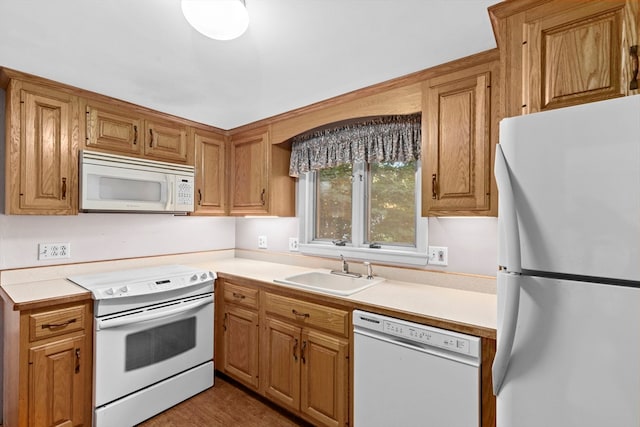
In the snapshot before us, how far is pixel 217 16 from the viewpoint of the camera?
3.84 ft

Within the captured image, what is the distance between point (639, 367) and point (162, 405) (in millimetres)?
2472

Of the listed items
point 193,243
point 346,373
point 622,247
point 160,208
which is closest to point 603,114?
point 622,247

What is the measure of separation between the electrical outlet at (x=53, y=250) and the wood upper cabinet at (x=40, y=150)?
34 centimetres

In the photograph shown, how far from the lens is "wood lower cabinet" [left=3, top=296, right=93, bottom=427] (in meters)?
1.67

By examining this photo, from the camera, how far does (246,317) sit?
234 centimetres

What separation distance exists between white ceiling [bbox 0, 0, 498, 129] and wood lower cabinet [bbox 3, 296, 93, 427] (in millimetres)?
1383

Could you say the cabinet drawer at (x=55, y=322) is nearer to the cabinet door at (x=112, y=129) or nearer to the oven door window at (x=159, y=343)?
the oven door window at (x=159, y=343)

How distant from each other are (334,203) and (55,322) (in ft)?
6.61

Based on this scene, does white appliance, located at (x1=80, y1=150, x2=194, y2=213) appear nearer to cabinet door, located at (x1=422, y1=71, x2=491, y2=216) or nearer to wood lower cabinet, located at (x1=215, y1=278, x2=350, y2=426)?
wood lower cabinet, located at (x1=215, y1=278, x2=350, y2=426)

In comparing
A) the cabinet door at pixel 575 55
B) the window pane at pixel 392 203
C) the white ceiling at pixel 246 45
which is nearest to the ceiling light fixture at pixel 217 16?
the white ceiling at pixel 246 45

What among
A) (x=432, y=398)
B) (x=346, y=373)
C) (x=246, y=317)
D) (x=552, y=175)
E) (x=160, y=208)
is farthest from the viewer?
(x=160, y=208)

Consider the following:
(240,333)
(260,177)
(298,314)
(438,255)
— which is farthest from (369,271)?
(260,177)

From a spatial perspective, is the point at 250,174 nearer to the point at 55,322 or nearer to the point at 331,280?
the point at 331,280

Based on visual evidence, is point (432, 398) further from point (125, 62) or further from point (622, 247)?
point (125, 62)
